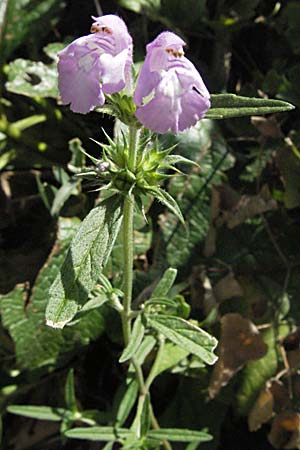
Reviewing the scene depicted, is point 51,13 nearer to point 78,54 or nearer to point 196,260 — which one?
point 196,260

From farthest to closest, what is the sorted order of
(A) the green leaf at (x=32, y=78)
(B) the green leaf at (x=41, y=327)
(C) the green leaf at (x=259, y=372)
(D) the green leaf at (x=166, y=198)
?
(A) the green leaf at (x=32, y=78) < (C) the green leaf at (x=259, y=372) < (B) the green leaf at (x=41, y=327) < (D) the green leaf at (x=166, y=198)

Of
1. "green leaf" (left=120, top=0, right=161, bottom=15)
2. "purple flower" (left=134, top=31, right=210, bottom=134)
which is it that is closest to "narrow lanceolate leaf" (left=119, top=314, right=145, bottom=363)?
"purple flower" (left=134, top=31, right=210, bottom=134)

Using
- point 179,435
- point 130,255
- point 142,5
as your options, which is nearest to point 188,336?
point 130,255

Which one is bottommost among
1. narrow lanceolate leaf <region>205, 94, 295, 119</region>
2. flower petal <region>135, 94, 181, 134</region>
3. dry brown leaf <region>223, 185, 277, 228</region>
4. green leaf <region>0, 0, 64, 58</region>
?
dry brown leaf <region>223, 185, 277, 228</region>

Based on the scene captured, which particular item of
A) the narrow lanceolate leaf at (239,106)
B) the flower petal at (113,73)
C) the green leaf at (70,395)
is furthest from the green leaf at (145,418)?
→ the flower petal at (113,73)

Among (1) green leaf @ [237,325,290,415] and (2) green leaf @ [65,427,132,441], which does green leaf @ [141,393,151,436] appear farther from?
(1) green leaf @ [237,325,290,415]

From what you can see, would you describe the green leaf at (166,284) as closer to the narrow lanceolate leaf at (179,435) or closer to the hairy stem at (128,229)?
the hairy stem at (128,229)

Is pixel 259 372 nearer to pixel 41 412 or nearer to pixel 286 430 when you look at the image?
pixel 286 430

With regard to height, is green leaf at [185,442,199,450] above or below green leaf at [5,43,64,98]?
below
